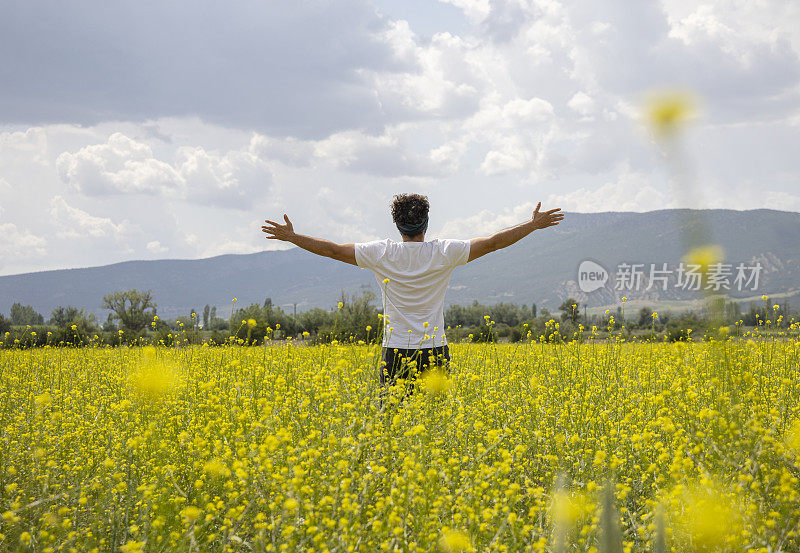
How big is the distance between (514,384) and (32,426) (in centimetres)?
403

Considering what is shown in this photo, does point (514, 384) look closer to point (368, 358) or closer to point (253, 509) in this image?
point (368, 358)

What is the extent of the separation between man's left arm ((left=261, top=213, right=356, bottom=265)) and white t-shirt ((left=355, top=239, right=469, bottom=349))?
0.28 feet

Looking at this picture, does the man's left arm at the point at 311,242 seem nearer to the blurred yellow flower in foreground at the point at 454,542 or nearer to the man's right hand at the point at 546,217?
the man's right hand at the point at 546,217

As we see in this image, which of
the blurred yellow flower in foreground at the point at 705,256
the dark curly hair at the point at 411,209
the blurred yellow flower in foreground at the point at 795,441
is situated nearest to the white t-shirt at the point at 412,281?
the dark curly hair at the point at 411,209

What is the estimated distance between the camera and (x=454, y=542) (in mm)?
1970

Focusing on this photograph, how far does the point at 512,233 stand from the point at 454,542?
111 inches

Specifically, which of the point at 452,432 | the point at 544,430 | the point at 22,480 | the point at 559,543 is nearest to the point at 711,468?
the point at 544,430

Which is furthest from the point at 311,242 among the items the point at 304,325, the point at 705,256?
the point at 304,325

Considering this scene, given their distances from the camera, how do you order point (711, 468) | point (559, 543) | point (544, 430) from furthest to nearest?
point (544, 430), point (711, 468), point (559, 543)

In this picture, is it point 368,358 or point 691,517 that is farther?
point 368,358

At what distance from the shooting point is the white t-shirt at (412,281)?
425 centimetres

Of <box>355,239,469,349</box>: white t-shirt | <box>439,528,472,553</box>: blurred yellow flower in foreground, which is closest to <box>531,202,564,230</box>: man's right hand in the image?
<box>355,239,469,349</box>: white t-shirt

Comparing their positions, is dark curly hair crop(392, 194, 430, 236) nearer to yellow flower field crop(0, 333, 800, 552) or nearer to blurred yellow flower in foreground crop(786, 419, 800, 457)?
yellow flower field crop(0, 333, 800, 552)

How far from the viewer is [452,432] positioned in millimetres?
3754
